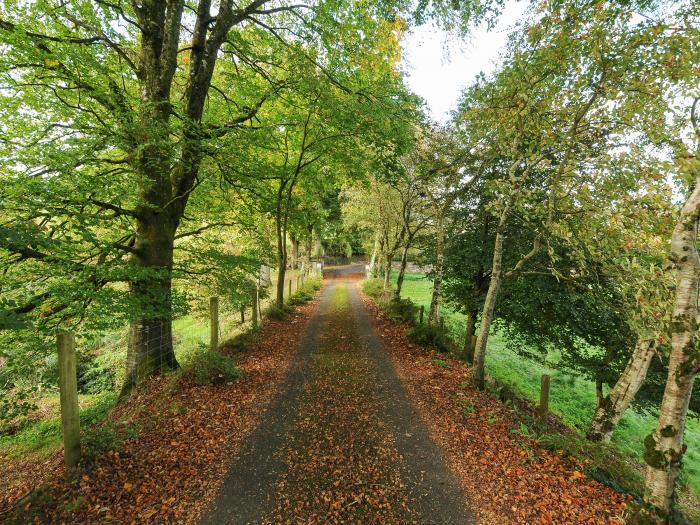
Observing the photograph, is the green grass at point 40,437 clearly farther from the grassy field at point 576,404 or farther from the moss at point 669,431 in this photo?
the grassy field at point 576,404

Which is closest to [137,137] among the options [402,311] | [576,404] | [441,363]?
[441,363]

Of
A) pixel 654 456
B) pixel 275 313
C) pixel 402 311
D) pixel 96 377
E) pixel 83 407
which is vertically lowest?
pixel 96 377

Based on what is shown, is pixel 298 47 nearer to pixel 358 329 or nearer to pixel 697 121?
pixel 697 121

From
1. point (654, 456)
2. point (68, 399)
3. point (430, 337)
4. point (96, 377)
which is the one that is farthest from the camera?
point (430, 337)

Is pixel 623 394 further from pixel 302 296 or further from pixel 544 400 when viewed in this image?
pixel 302 296

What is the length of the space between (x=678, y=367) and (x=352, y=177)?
34.6ft

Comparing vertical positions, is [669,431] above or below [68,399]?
above

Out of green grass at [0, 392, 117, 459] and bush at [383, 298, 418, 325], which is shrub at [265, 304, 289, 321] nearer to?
bush at [383, 298, 418, 325]

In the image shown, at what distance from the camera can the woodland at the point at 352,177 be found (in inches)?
163

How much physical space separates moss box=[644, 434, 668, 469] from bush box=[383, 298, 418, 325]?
29.8 feet

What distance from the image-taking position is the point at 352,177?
39.9 ft

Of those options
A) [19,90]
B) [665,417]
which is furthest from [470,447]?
[19,90]

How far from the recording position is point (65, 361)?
159 inches

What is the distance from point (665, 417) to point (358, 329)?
33.2ft
